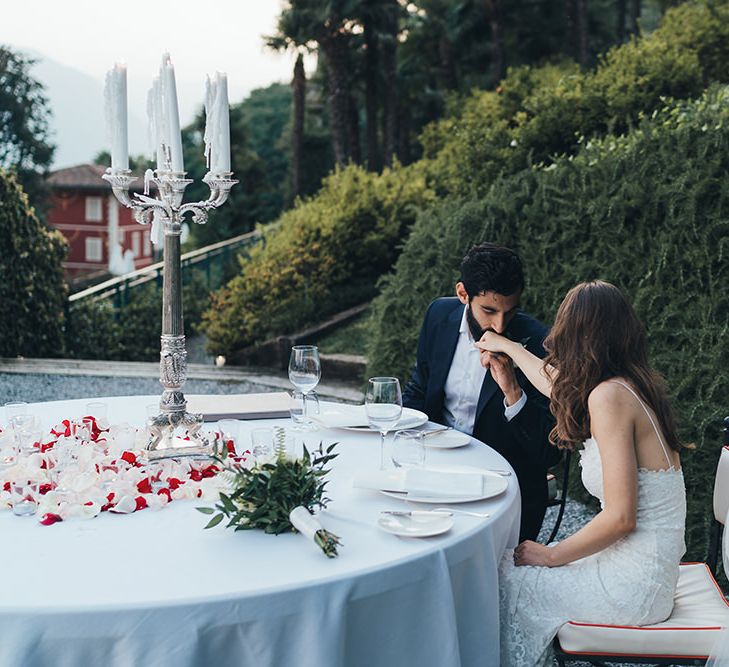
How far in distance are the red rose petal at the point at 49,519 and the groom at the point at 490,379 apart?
1.70 metres

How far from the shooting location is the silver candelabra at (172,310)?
2.78 meters

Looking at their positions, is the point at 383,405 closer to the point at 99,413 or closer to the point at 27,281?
the point at 99,413

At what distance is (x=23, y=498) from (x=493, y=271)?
1.94 m

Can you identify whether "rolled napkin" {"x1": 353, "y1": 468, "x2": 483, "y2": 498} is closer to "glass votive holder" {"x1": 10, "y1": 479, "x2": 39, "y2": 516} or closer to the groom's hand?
the groom's hand

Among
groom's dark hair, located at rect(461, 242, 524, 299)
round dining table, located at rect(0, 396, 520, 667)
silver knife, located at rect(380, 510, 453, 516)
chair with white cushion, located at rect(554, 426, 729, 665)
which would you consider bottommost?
chair with white cushion, located at rect(554, 426, 729, 665)

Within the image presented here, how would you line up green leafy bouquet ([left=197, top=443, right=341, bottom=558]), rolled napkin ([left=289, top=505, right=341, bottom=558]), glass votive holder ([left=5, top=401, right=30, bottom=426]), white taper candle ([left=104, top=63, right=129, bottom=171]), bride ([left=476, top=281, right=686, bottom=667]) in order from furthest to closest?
1. glass votive holder ([left=5, top=401, right=30, bottom=426])
2. white taper candle ([left=104, top=63, right=129, bottom=171])
3. bride ([left=476, top=281, right=686, bottom=667])
4. green leafy bouquet ([left=197, top=443, right=341, bottom=558])
5. rolled napkin ([left=289, top=505, right=341, bottom=558])

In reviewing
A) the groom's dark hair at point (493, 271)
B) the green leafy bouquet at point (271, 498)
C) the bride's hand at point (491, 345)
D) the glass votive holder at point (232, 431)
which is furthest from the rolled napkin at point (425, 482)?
the groom's dark hair at point (493, 271)

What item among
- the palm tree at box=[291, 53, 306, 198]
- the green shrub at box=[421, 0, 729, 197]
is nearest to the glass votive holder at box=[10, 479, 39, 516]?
the green shrub at box=[421, 0, 729, 197]

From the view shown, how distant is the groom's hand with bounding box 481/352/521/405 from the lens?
3.29 metres

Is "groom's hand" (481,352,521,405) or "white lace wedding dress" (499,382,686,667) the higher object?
"groom's hand" (481,352,521,405)

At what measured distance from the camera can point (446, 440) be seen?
3.11m

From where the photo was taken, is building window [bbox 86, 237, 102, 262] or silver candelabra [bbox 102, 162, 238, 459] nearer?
silver candelabra [bbox 102, 162, 238, 459]

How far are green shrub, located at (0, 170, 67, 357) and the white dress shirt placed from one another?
7.86m

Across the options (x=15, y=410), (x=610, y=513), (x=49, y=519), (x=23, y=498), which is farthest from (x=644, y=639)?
(x=15, y=410)
